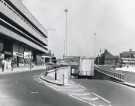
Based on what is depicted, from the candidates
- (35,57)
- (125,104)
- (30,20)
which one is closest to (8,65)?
(125,104)

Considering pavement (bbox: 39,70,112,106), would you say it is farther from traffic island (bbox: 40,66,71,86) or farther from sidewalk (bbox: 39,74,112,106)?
traffic island (bbox: 40,66,71,86)

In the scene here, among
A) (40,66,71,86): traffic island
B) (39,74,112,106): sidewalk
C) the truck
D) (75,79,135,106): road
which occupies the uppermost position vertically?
the truck

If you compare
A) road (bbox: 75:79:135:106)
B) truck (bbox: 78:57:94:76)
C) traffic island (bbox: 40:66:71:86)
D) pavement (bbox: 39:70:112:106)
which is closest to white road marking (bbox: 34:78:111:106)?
pavement (bbox: 39:70:112:106)

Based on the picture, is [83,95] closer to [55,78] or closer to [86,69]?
[55,78]

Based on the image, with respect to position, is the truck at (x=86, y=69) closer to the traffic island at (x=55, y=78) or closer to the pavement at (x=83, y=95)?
the traffic island at (x=55, y=78)

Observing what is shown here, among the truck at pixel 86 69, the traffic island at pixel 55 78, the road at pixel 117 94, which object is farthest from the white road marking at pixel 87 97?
the truck at pixel 86 69

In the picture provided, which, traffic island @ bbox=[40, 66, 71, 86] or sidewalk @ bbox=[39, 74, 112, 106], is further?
traffic island @ bbox=[40, 66, 71, 86]

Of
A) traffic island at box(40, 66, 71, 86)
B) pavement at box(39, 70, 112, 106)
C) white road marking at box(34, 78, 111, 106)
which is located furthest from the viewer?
traffic island at box(40, 66, 71, 86)

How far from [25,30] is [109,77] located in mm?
69471

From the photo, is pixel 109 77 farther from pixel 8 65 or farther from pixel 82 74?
pixel 8 65

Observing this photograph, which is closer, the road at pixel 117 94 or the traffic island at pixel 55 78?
the road at pixel 117 94

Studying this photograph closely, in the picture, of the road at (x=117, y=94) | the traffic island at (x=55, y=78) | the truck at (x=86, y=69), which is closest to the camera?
the road at (x=117, y=94)

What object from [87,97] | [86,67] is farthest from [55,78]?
Result: [86,67]

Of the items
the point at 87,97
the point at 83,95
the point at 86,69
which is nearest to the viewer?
the point at 87,97
